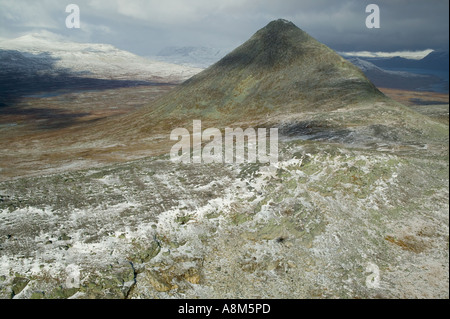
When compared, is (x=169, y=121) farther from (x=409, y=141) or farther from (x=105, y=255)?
(x=105, y=255)

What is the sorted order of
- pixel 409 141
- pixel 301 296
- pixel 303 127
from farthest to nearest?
pixel 303 127
pixel 409 141
pixel 301 296

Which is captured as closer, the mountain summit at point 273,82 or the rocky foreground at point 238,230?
the rocky foreground at point 238,230

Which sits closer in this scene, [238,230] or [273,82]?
[238,230]

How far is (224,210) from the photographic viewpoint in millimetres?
13828

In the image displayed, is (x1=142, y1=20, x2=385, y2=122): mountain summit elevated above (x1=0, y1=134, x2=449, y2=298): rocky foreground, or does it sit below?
above

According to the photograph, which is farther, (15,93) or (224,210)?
(15,93)

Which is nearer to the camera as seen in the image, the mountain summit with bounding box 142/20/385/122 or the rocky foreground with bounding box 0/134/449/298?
the rocky foreground with bounding box 0/134/449/298

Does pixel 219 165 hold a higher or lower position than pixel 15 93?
lower

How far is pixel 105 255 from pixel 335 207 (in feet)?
33.5

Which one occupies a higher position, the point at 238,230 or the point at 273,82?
the point at 273,82

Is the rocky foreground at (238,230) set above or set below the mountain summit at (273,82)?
below
